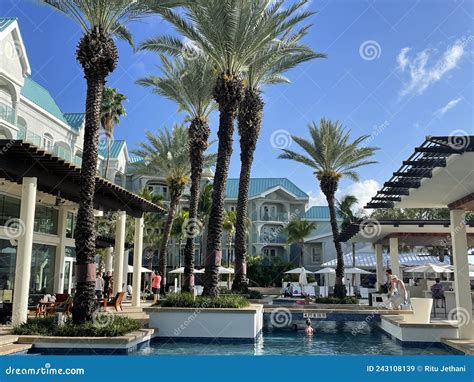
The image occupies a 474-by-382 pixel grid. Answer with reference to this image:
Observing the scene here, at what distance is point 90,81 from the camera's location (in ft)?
48.0

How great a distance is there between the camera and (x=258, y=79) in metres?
24.7

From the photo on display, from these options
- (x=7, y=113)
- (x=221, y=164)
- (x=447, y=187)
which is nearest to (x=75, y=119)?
(x=7, y=113)

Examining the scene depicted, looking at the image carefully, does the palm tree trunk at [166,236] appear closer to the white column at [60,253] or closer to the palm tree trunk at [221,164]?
the white column at [60,253]

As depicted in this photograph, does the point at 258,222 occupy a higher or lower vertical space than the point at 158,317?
higher

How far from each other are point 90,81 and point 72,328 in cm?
732

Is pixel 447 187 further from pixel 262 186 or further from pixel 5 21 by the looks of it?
pixel 262 186

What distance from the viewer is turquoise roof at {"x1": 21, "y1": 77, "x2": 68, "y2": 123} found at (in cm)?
2945

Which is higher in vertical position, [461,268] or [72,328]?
[461,268]

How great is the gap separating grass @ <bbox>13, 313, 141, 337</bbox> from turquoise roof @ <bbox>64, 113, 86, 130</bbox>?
23717mm

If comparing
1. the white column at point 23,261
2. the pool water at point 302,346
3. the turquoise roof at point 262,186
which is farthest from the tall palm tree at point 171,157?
the turquoise roof at point 262,186

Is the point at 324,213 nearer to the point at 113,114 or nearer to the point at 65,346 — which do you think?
the point at 113,114

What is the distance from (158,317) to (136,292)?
9697 mm

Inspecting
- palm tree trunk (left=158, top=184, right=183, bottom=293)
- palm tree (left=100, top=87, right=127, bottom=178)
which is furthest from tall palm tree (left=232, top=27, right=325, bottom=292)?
palm tree (left=100, top=87, right=127, bottom=178)

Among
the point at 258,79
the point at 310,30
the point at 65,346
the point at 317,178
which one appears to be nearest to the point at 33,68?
the point at 258,79
